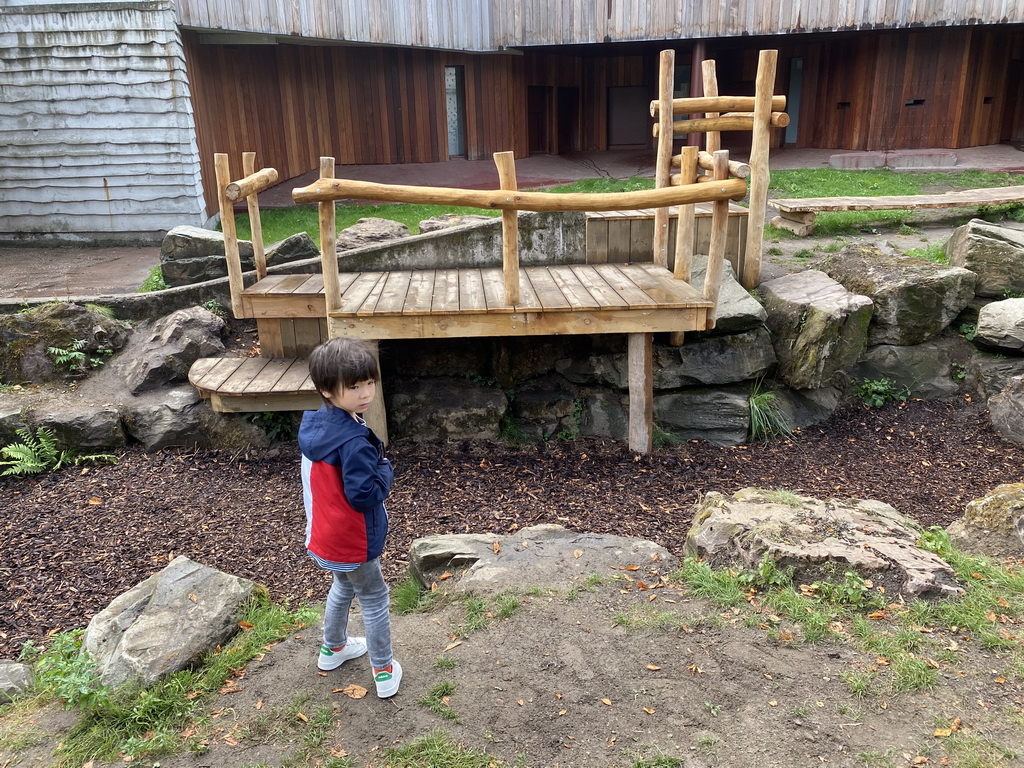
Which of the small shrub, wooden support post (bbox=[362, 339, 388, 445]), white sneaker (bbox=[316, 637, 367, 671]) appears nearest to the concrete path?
wooden support post (bbox=[362, 339, 388, 445])

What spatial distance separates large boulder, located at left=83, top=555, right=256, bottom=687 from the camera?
3.16m

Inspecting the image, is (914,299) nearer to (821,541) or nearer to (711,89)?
(711,89)

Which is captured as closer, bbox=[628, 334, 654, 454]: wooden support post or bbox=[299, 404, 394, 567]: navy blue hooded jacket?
bbox=[299, 404, 394, 567]: navy blue hooded jacket

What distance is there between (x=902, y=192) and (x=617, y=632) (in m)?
10.1

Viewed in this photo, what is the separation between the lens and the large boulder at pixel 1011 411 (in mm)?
6023

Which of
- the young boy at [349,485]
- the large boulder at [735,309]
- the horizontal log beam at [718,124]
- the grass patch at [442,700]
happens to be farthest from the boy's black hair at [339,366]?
the horizontal log beam at [718,124]

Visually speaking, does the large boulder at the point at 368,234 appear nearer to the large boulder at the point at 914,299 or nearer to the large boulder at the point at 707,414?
the large boulder at the point at 707,414

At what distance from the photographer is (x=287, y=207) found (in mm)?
12172

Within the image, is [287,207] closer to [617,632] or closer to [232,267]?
[232,267]

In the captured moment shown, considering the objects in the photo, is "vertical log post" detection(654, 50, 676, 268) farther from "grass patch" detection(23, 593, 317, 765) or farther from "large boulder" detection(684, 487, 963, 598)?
"grass patch" detection(23, 593, 317, 765)

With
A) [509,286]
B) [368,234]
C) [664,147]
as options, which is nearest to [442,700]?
[509,286]

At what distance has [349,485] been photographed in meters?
2.75

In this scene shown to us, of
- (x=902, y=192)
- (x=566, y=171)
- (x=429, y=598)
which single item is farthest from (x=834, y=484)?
(x=566, y=171)

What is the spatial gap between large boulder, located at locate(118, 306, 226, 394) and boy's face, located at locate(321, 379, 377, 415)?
14.0 ft
